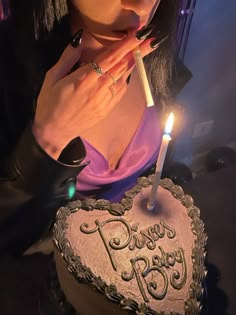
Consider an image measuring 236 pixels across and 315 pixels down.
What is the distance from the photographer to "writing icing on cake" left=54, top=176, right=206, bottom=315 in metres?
0.77

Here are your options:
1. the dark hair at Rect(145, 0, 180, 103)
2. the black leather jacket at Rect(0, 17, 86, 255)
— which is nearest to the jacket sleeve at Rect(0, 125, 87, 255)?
the black leather jacket at Rect(0, 17, 86, 255)

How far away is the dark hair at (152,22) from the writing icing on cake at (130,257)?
0.43m

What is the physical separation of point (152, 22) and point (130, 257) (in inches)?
25.2

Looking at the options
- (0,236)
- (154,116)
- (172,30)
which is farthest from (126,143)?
(0,236)

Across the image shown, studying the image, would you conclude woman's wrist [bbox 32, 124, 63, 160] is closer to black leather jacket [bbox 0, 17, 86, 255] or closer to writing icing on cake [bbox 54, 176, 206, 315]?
black leather jacket [bbox 0, 17, 86, 255]

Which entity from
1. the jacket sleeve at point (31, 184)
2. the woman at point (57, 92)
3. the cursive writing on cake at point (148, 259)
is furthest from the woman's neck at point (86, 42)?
the cursive writing on cake at point (148, 259)

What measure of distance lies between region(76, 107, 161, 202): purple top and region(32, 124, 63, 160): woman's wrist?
20 cm

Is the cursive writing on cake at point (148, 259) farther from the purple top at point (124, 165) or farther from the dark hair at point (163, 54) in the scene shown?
the dark hair at point (163, 54)

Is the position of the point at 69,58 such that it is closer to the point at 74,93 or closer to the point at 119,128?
the point at 74,93

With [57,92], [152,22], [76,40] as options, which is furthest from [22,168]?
[152,22]

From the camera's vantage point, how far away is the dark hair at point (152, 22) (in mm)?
1013

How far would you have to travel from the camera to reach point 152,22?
118 centimetres

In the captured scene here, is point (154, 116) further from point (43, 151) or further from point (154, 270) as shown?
point (154, 270)

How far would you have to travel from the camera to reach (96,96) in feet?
3.25
